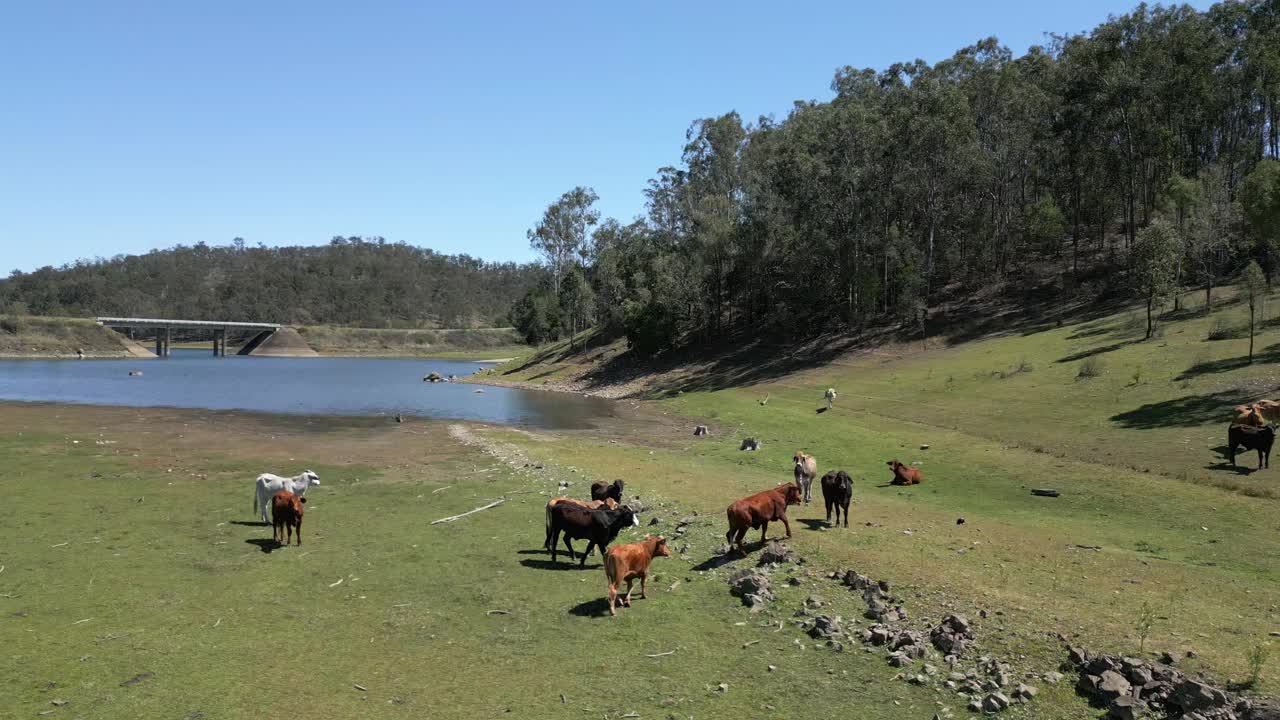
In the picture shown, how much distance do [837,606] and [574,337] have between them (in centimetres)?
9929

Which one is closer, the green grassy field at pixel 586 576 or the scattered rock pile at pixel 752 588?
the green grassy field at pixel 586 576

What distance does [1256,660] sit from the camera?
388 inches

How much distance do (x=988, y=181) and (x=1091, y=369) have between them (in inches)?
1477

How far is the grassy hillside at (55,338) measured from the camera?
16088 centimetres

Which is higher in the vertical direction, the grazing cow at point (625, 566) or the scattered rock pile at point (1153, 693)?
the grazing cow at point (625, 566)

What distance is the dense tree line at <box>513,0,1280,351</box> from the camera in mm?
66250

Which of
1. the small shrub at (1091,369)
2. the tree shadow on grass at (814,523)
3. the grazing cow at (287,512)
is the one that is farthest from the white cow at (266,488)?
the small shrub at (1091,369)

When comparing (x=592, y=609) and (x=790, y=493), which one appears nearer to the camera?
(x=592, y=609)

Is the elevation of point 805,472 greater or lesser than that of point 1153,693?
greater

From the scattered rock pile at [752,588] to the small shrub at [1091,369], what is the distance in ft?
113

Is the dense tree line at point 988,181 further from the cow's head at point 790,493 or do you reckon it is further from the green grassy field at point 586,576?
the cow's head at point 790,493

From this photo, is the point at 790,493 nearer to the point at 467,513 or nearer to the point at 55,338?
the point at 467,513

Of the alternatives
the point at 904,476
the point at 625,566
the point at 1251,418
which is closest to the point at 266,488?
the point at 625,566

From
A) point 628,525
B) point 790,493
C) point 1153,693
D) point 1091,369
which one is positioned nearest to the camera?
point 1153,693
